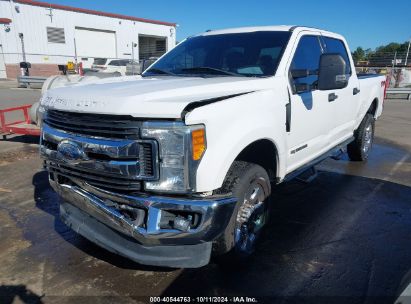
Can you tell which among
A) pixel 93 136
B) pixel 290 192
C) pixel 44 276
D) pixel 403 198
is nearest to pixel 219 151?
pixel 93 136

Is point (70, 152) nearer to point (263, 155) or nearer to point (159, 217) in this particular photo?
point (159, 217)

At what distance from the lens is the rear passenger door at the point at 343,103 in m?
4.61

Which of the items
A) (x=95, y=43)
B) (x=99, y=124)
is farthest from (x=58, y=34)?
(x=99, y=124)

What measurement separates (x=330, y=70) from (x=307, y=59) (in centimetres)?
65

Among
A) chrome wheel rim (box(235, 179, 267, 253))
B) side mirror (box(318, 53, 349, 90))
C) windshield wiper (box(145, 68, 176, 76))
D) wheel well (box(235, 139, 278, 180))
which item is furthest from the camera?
windshield wiper (box(145, 68, 176, 76))

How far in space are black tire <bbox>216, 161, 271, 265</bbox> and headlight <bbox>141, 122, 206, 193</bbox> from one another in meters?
0.40

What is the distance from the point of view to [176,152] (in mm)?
2348

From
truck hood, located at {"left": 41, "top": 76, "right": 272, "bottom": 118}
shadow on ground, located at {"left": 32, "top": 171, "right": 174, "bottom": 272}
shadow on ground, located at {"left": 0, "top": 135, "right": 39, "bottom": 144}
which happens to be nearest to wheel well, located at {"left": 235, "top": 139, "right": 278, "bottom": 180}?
truck hood, located at {"left": 41, "top": 76, "right": 272, "bottom": 118}

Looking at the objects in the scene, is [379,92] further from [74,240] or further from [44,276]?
[44,276]

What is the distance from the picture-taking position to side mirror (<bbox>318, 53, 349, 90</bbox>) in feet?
11.0

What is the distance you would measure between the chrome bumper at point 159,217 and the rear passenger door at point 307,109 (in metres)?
1.33

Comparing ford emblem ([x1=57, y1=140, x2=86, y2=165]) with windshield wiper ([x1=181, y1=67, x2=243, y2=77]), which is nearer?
ford emblem ([x1=57, y1=140, x2=86, y2=165])

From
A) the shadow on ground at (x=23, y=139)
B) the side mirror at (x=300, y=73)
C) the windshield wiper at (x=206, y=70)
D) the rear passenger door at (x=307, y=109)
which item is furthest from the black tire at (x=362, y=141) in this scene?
the shadow on ground at (x=23, y=139)

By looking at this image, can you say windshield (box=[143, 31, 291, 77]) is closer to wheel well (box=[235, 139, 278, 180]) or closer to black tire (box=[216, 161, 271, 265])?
wheel well (box=[235, 139, 278, 180])
